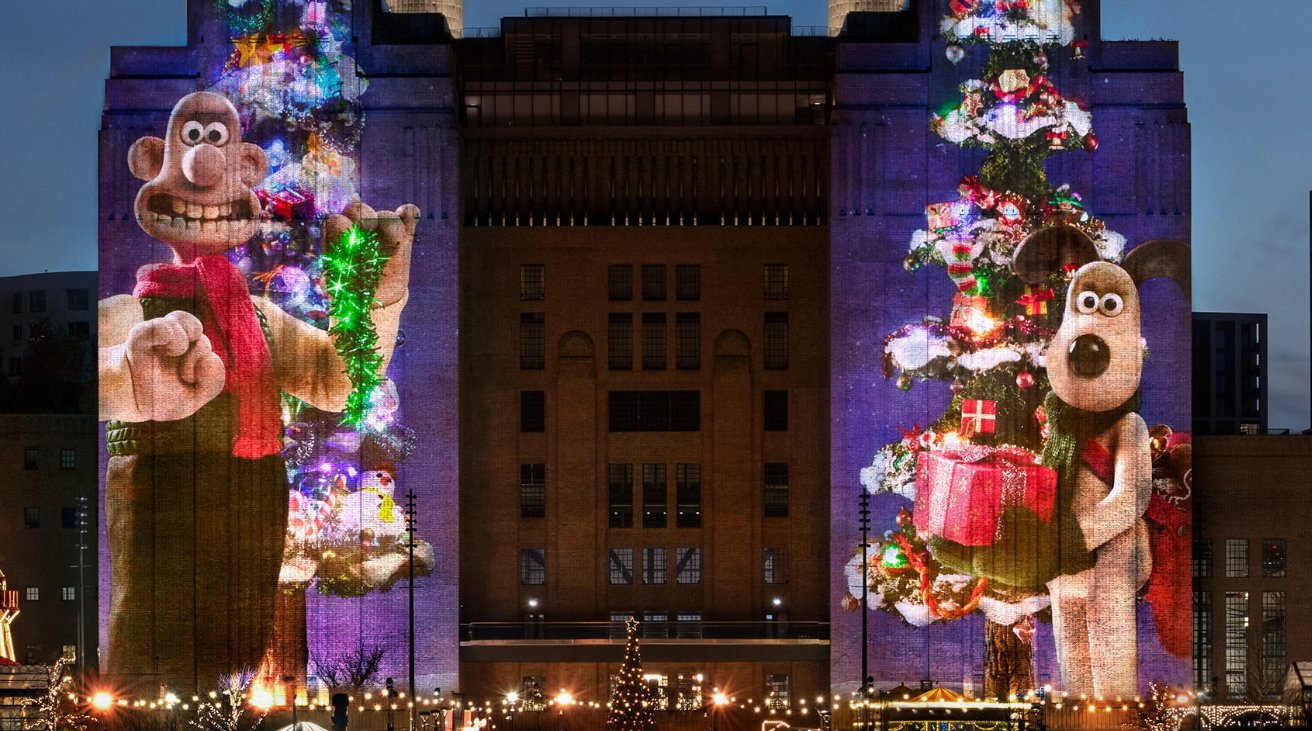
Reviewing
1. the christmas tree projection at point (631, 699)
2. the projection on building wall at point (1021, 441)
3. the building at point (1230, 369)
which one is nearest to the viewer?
the christmas tree projection at point (631, 699)

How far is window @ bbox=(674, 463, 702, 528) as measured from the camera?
267ft

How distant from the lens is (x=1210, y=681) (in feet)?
267

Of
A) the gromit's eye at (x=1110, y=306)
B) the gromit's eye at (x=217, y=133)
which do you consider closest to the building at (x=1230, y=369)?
the gromit's eye at (x=1110, y=306)

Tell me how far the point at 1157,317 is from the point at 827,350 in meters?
12.8

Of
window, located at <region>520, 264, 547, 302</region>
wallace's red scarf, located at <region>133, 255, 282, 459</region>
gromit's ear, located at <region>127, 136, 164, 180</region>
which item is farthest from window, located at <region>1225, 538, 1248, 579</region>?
gromit's ear, located at <region>127, 136, 164, 180</region>

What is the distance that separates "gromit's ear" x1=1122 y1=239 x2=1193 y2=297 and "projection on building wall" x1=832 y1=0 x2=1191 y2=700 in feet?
0.25

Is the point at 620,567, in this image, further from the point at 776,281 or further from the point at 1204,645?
the point at 1204,645

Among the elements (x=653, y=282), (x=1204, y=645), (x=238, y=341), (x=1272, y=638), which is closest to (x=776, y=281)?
(x=653, y=282)

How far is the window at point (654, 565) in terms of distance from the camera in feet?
267

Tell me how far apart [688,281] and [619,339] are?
363 cm

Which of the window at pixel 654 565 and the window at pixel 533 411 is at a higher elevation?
the window at pixel 533 411

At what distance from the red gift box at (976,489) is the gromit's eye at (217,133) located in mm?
29397

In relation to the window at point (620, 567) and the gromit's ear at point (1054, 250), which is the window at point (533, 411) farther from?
the gromit's ear at point (1054, 250)

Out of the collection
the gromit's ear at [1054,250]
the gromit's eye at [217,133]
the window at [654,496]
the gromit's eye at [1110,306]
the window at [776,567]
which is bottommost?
the window at [776,567]
